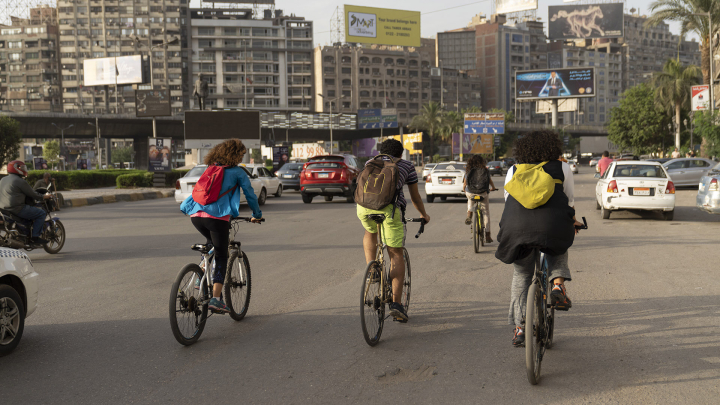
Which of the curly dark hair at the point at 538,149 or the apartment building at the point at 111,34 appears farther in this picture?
the apartment building at the point at 111,34

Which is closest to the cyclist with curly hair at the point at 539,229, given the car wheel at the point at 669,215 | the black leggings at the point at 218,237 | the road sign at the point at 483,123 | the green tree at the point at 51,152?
the black leggings at the point at 218,237

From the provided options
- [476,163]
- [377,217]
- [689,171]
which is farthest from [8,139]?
[377,217]

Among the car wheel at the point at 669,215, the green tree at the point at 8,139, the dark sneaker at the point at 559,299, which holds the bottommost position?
the car wheel at the point at 669,215

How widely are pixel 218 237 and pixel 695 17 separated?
44.7 m

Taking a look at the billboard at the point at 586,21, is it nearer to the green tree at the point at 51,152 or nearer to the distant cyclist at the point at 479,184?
the green tree at the point at 51,152

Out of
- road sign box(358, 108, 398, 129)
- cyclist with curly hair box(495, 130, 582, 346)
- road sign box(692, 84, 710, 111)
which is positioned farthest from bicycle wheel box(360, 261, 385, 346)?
road sign box(358, 108, 398, 129)

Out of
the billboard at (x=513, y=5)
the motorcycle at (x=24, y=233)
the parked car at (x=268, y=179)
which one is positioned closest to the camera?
the motorcycle at (x=24, y=233)

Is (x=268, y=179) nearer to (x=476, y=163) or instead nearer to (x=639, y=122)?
(x=476, y=163)

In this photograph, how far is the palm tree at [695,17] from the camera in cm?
4027

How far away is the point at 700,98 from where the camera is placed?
119ft

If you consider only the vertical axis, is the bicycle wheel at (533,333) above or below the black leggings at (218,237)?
below

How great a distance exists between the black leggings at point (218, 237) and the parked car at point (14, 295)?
58.3 inches

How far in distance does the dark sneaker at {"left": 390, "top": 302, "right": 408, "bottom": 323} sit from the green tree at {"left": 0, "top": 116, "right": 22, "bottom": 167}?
121ft

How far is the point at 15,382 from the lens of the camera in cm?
478
